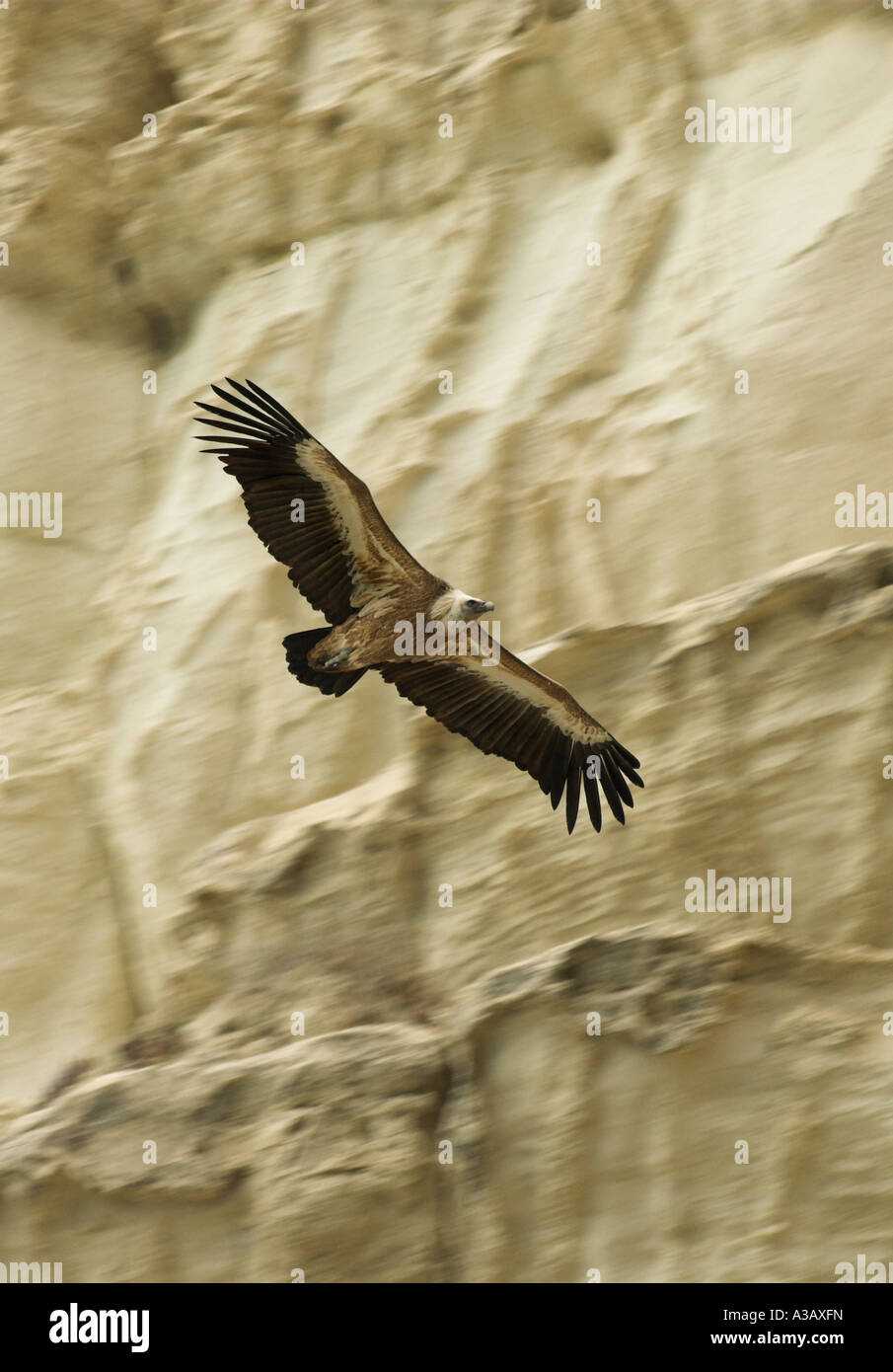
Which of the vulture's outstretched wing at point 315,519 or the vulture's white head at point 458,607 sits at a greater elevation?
the vulture's outstretched wing at point 315,519

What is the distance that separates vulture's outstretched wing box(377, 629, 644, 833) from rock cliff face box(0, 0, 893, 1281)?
29.3 inches

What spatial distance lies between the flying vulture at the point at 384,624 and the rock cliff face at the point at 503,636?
2.66 ft

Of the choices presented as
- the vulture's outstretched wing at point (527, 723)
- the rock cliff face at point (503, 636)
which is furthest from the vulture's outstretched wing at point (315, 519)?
the rock cliff face at point (503, 636)

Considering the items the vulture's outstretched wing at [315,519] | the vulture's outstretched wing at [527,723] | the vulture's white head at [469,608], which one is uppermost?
the vulture's outstretched wing at [315,519]

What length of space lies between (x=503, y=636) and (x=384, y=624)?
6.38ft

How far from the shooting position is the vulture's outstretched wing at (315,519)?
8469 mm

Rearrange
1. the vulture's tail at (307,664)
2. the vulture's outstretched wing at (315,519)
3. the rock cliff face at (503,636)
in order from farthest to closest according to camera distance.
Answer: the rock cliff face at (503,636) → the vulture's tail at (307,664) → the vulture's outstretched wing at (315,519)

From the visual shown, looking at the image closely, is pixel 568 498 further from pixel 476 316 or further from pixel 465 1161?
pixel 465 1161

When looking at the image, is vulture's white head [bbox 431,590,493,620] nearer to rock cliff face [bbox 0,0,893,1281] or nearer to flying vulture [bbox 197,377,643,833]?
flying vulture [bbox 197,377,643,833]

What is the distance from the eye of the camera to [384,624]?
8.75 meters

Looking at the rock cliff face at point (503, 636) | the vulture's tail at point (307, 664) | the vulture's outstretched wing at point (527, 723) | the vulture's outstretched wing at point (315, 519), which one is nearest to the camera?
the vulture's outstretched wing at point (315, 519)

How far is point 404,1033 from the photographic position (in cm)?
963

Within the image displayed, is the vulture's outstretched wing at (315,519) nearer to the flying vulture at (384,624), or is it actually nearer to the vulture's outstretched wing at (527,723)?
the flying vulture at (384,624)

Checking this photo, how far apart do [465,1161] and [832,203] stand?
6.03 metres
